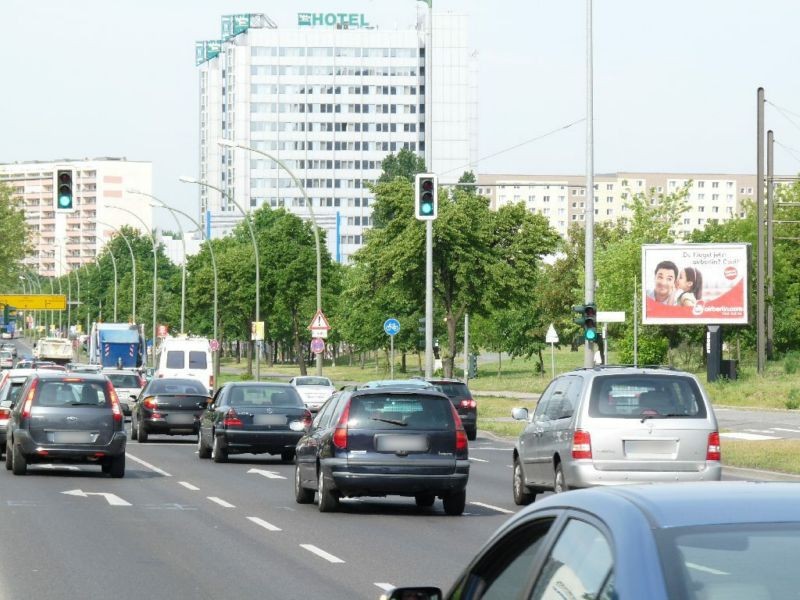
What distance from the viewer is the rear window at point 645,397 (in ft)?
61.8

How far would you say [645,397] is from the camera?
18.9 metres

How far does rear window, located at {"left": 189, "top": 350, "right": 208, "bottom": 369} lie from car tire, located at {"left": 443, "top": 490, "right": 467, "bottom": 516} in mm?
40094

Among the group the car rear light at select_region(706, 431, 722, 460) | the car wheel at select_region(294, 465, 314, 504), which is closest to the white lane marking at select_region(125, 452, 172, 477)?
the car wheel at select_region(294, 465, 314, 504)

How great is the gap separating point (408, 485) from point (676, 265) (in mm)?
47597

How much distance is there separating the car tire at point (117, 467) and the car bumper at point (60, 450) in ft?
0.93

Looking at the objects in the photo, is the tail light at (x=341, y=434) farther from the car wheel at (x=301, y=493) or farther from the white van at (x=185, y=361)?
the white van at (x=185, y=361)

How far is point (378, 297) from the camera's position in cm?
6288

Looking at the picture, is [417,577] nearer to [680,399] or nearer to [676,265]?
[680,399]

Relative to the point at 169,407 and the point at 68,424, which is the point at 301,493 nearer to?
the point at 68,424

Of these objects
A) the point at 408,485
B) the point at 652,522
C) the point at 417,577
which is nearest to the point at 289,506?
the point at 408,485

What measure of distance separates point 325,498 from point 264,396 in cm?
1112

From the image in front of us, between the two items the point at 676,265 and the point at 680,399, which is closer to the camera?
the point at 680,399

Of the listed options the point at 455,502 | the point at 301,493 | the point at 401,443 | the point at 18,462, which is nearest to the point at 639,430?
the point at 455,502

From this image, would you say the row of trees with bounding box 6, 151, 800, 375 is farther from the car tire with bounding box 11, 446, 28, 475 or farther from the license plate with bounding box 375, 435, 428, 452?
the license plate with bounding box 375, 435, 428, 452
